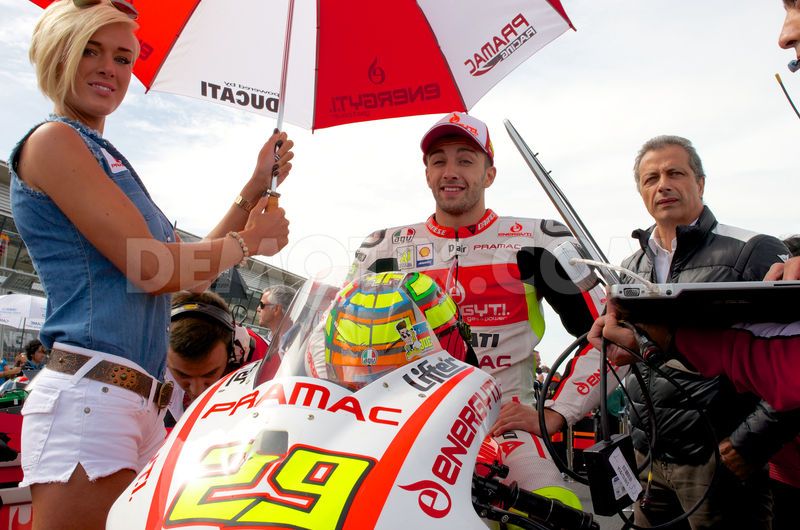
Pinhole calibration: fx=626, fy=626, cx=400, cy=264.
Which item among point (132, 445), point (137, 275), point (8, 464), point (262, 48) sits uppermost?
point (262, 48)

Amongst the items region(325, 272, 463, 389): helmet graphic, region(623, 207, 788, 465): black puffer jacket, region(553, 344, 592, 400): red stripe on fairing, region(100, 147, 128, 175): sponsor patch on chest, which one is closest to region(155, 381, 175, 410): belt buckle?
region(325, 272, 463, 389): helmet graphic

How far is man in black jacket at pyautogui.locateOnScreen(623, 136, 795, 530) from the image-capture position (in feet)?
9.36

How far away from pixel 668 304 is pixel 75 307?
187 centimetres

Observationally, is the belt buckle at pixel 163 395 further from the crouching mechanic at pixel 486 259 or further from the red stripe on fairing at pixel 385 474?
the crouching mechanic at pixel 486 259

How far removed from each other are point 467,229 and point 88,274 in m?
2.11

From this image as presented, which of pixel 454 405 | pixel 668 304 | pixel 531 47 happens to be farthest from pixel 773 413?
pixel 531 47

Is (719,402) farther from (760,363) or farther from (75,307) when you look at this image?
(75,307)

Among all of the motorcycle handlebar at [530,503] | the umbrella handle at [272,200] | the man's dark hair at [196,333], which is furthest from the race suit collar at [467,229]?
the motorcycle handlebar at [530,503]

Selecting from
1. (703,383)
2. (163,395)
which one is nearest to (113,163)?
(163,395)

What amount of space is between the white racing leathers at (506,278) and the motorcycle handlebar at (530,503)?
112 centimetres

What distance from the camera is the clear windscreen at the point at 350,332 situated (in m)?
1.94

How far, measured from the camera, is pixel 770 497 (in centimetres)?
314

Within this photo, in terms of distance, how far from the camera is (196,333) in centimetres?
322

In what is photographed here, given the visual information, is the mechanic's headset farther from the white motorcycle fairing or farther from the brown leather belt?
the white motorcycle fairing
